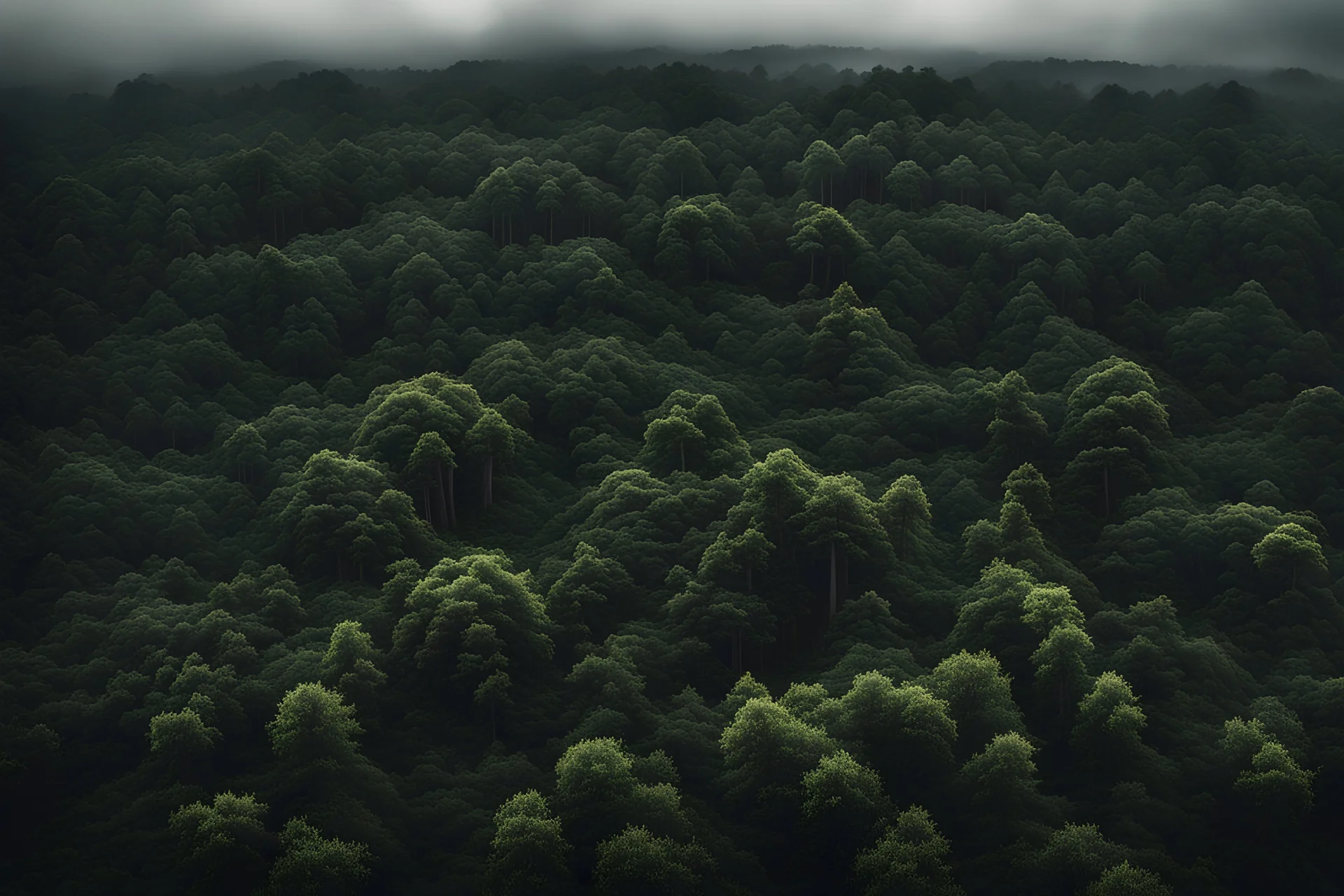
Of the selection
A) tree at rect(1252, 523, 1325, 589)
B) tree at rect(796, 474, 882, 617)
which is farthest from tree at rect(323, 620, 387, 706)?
tree at rect(1252, 523, 1325, 589)

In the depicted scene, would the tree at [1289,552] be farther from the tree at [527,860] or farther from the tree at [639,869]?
the tree at [527,860]

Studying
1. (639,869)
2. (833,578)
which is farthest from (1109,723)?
(639,869)

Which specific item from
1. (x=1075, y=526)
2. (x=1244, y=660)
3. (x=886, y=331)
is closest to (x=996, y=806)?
(x=1244, y=660)

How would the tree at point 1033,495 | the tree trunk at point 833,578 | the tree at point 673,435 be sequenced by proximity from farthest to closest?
the tree at point 673,435, the tree at point 1033,495, the tree trunk at point 833,578

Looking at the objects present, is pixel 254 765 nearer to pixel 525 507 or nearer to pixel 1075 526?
pixel 525 507

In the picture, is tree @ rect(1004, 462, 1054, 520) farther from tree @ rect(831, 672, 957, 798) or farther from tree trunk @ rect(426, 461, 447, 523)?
tree trunk @ rect(426, 461, 447, 523)

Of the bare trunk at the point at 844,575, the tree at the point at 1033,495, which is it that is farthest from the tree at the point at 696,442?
the tree at the point at 1033,495
